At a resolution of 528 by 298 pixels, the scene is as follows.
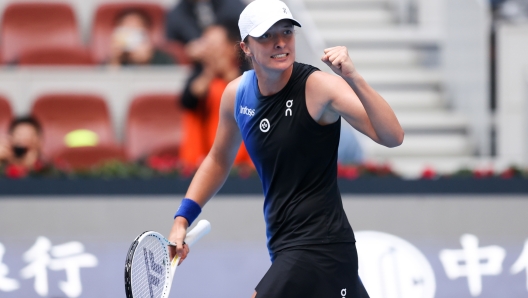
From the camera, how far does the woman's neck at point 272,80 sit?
10.2 feet

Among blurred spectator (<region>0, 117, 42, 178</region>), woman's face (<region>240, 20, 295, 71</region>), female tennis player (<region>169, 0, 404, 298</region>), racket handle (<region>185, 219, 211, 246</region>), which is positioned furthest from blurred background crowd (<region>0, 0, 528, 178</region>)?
woman's face (<region>240, 20, 295, 71</region>)

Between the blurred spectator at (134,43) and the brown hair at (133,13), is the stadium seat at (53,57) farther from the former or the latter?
the brown hair at (133,13)

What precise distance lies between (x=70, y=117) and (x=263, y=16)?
496 cm

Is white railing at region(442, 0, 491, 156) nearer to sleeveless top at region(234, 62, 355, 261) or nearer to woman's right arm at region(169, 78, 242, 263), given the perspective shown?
woman's right arm at region(169, 78, 242, 263)

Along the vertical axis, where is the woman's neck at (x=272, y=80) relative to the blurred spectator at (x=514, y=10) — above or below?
below

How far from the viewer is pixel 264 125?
3.13 metres

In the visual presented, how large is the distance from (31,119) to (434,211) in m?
3.16

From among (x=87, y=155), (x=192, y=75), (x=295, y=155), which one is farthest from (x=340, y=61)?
(x=87, y=155)

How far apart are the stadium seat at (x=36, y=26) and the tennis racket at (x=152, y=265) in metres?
5.81

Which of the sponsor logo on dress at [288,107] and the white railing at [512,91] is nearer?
the sponsor logo on dress at [288,107]

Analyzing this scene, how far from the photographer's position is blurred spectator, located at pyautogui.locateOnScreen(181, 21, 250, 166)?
6301mm

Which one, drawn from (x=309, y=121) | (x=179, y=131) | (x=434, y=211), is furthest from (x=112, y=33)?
(x=309, y=121)

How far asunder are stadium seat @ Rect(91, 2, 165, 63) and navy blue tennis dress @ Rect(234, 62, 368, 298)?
5727 mm

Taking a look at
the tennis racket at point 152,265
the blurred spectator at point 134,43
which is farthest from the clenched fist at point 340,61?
the blurred spectator at point 134,43
